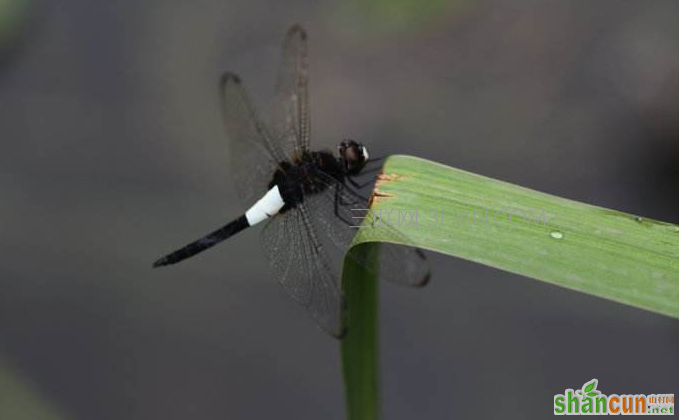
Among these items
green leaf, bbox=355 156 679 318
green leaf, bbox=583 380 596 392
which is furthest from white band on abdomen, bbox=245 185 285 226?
green leaf, bbox=583 380 596 392

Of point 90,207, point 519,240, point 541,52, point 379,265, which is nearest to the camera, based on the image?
point 519,240

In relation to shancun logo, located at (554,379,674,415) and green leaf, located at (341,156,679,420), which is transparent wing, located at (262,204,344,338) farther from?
shancun logo, located at (554,379,674,415)

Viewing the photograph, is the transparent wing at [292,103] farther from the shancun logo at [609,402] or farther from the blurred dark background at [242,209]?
the shancun logo at [609,402]

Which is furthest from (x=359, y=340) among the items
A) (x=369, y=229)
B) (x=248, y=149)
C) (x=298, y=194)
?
(x=248, y=149)

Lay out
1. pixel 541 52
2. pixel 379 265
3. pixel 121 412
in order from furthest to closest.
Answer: pixel 541 52, pixel 121 412, pixel 379 265

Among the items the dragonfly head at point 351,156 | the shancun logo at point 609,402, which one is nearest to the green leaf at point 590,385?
the shancun logo at point 609,402

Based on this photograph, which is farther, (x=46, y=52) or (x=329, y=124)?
(x=46, y=52)

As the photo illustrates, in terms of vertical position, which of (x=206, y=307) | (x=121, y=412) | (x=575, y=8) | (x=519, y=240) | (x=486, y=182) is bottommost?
(x=121, y=412)

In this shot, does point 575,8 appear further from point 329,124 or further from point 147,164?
point 147,164

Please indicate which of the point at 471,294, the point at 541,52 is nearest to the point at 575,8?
the point at 541,52
